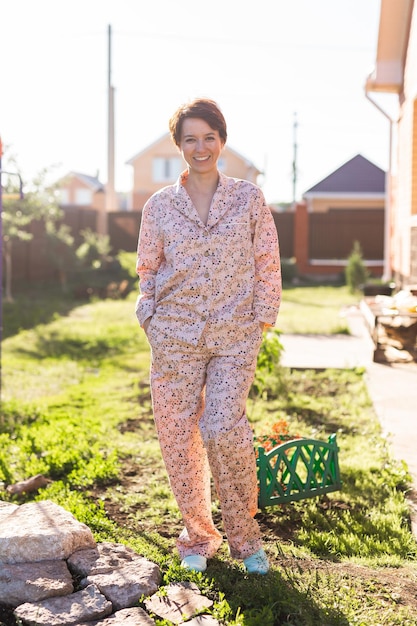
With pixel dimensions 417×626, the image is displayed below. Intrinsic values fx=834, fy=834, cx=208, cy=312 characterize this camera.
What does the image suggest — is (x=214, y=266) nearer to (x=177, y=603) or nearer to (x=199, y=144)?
(x=199, y=144)

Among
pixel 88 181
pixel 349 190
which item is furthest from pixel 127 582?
pixel 88 181

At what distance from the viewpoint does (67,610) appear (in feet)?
8.87

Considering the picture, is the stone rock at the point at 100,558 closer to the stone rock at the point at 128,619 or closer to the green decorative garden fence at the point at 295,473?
the stone rock at the point at 128,619

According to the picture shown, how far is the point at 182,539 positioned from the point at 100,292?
41.4 feet

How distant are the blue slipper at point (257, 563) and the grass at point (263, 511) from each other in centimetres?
4

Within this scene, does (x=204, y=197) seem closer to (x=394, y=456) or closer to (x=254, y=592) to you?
(x=254, y=592)

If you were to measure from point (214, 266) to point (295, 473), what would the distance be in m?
1.28

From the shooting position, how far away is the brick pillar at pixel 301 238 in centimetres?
2155

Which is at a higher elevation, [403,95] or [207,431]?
[403,95]

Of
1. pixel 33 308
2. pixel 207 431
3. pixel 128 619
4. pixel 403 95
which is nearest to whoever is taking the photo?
pixel 128 619

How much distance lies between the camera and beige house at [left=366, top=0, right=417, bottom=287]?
390 inches

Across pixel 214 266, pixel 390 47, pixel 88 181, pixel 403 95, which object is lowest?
pixel 214 266

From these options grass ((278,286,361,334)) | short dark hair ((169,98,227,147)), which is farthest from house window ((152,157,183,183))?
short dark hair ((169,98,227,147))

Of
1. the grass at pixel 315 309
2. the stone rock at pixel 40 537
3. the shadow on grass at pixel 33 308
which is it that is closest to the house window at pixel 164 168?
the grass at pixel 315 309
